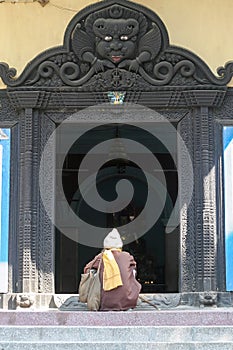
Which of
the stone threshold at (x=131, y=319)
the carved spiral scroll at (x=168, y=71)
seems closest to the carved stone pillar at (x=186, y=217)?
the carved spiral scroll at (x=168, y=71)

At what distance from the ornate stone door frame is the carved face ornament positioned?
1 centimetres

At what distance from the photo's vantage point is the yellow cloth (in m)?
9.05

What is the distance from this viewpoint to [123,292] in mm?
9094

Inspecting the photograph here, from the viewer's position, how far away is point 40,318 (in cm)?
834

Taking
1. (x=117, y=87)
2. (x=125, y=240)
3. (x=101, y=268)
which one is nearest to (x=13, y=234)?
(x=101, y=268)

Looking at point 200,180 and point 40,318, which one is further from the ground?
point 200,180

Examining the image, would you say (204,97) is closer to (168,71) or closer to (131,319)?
(168,71)

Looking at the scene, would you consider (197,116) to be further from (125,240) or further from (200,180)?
(125,240)

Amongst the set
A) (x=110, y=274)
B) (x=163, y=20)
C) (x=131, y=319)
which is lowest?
(x=131, y=319)

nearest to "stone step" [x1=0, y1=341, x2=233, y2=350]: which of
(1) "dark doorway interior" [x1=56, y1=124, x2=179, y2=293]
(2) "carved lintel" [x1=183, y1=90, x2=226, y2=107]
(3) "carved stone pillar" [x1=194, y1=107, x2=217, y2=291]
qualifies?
(3) "carved stone pillar" [x1=194, y1=107, x2=217, y2=291]

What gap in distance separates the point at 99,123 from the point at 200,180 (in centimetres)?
147

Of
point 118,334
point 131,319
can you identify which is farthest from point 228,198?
point 118,334

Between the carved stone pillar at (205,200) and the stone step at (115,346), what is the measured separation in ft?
9.64

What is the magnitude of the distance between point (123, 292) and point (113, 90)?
8.61ft
